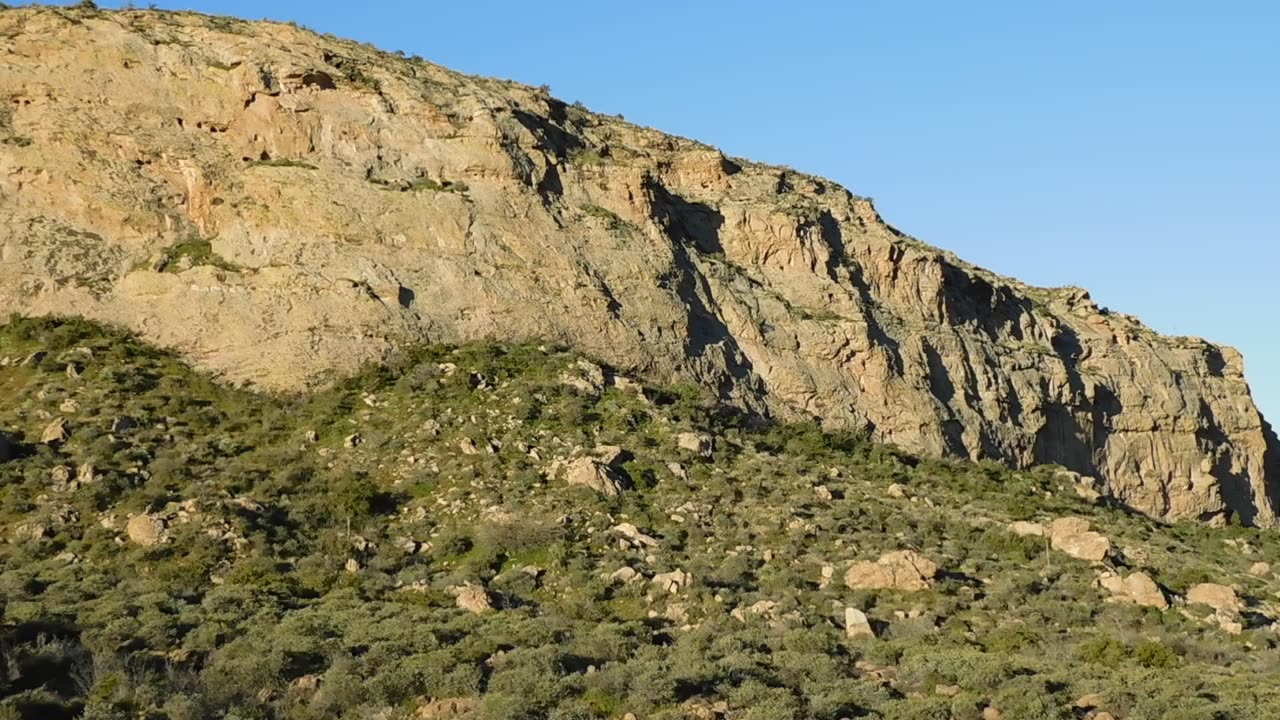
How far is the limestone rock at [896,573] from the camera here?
23938 millimetres

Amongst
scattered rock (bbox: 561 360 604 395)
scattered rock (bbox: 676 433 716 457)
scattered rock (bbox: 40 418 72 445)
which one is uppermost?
scattered rock (bbox: 561 360 604 395)

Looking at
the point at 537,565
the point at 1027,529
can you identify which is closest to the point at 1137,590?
the point at 1027,529

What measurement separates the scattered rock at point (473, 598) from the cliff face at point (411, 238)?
10102mm

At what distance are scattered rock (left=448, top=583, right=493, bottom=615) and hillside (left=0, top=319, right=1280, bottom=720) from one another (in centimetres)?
6

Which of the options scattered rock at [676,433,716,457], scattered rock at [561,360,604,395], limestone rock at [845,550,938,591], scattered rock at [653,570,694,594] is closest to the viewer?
scattered rock at [653,570,694,594]

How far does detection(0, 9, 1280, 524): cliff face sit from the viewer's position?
32344 mm

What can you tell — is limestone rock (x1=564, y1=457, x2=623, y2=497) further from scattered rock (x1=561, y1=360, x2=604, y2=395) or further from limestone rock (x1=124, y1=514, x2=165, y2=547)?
limestone rock (x1=124, y1=514, x2=165, y2=547)

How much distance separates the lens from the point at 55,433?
27.1m

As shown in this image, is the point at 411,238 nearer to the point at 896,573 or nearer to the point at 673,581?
the point at 673,581

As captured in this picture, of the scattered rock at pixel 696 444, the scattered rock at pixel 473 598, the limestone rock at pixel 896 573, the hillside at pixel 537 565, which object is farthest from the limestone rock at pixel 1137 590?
the scattered rock at pixel 473 598

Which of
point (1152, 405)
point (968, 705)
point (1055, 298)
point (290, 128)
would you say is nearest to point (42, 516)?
point (290, 128)

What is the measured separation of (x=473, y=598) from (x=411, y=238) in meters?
14.5

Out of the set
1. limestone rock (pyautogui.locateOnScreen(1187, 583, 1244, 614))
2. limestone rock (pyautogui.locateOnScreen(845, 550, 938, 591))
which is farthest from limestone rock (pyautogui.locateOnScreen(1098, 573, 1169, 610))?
limestone rock (pyautogui.locateOnScreen(845, 550, 938, 591))

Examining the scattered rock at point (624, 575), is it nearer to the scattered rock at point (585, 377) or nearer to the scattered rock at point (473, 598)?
the scattered rock at point (473, 598)
